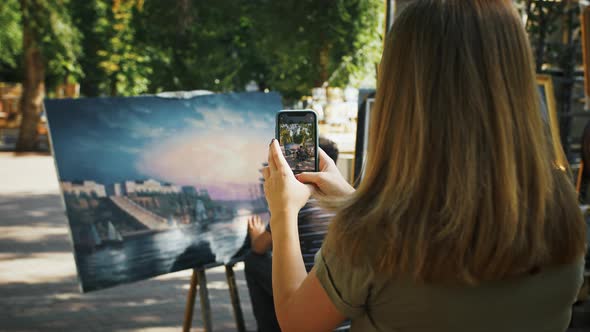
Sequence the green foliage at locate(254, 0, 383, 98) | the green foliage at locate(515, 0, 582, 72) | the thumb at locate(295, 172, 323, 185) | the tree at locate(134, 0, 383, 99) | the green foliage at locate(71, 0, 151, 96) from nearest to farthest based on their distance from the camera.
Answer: the thumb at locate(295, 172, 323, 185) → the green foliage at locate(515, 0, 582, 72) → the green foliage at locate(254, 0, 383, 98) → the tree at locate(134, 0, 383, 99) → the green foliage at locate(71, 0, 151, 96)

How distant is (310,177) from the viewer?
152 centimetres

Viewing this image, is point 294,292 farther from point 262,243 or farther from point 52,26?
point 52,26

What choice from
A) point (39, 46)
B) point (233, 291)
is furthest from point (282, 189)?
point (39, 46)

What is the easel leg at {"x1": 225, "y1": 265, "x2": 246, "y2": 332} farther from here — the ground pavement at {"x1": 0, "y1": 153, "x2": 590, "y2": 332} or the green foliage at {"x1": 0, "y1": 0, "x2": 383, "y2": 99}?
the green foliage at {"x1": 0, "y1": 0, "x2": 383, "y2": 99}

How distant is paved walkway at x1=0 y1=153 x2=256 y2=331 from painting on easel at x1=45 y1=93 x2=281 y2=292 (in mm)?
1489

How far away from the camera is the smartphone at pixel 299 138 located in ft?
5.31

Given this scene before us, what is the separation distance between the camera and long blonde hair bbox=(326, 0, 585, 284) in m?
1.12

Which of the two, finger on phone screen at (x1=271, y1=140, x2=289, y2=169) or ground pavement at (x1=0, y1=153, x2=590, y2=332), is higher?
finger on phone screen at (x1=271, y1=140, x2=289, y2=169)

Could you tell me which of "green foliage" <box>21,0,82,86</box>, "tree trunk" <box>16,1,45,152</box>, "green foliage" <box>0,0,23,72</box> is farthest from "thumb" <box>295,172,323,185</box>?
"green foliage" <box>0,0,23,72</box>

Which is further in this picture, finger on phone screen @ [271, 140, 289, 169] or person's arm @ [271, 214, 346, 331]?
finger on phone screen @ [271, 140, 289, 169]

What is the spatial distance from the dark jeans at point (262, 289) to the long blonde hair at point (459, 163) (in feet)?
7.07

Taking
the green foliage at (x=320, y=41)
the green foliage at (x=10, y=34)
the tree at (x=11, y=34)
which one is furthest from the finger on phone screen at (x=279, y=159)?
the green foliage at (x=10, y=34)

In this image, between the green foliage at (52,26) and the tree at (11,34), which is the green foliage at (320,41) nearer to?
the green foliage at (52,26)

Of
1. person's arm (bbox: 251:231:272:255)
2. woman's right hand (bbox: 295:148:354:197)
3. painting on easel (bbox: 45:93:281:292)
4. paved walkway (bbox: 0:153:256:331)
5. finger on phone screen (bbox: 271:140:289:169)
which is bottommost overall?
paved walkway (bbox: 0:153:256:331)
